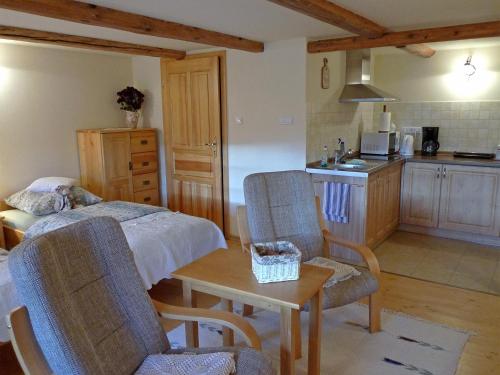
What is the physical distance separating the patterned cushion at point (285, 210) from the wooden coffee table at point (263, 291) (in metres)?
0.46

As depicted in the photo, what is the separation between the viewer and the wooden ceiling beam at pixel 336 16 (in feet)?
8.18

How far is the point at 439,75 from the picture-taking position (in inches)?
203

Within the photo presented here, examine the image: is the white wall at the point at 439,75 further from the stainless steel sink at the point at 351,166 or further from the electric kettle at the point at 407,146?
the stainless steel sink at the point at 351,166

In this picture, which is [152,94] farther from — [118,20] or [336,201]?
[336,201]

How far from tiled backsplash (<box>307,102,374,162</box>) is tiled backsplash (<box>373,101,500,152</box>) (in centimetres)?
49

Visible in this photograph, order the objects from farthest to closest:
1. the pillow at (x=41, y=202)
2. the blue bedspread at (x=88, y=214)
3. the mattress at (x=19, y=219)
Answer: the pillow at (x=41, y=202)
the mattress at (x=19, y=219)
the blue bedspread at (x=88, y=214)

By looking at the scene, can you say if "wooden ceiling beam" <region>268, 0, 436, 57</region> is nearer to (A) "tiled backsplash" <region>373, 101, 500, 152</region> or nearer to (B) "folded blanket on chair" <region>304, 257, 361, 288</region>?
(B) "folded blanket on chair" <region>304, 257, 361, 288</region>

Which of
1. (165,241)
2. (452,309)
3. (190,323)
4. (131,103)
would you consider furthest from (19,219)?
(452,309)

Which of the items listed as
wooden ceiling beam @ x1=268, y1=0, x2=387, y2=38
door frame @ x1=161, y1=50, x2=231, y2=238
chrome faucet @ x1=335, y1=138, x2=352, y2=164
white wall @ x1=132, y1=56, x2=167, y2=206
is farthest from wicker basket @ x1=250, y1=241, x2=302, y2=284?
white wall @ x1=132, y1=56, x2=167, y2=206

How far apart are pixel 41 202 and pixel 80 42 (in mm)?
1519

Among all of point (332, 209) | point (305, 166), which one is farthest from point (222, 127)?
point (332, 209)

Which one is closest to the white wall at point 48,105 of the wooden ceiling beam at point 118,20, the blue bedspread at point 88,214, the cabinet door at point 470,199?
the blue bedspread at point 88,214

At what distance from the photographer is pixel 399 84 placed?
17.8 feet

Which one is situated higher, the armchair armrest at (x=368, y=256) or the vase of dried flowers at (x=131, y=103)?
the vase of dried flowers at (x=131, y=103)
